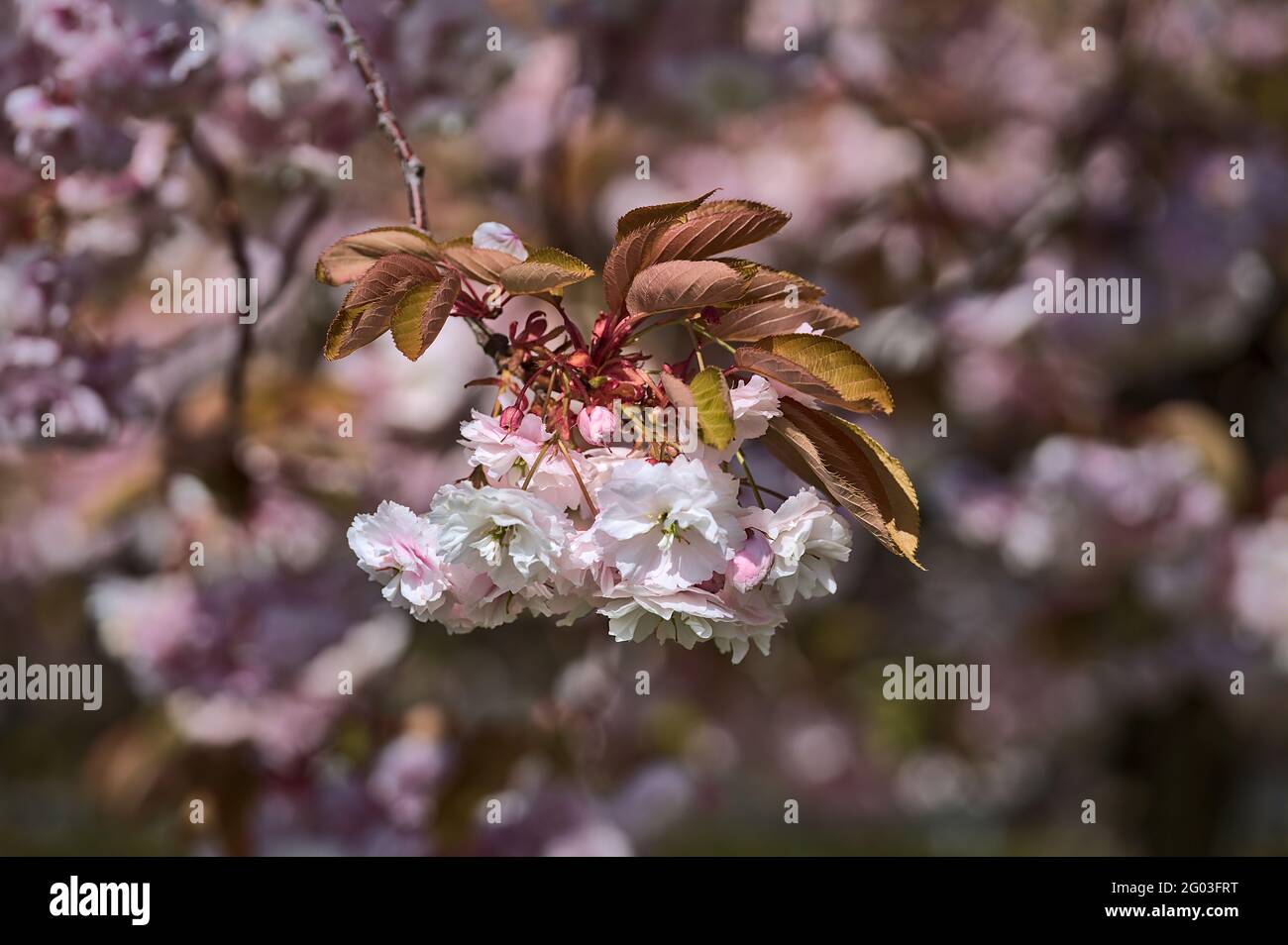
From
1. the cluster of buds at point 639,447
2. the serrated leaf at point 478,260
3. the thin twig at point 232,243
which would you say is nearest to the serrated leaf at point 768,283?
the cluster of buds at point 639,447

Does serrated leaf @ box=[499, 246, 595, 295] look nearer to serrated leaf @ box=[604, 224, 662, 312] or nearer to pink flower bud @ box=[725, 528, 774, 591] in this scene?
serrated leaf @ box=[604, 224, 662, 312]

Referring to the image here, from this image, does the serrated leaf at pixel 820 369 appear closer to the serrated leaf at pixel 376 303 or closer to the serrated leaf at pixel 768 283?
the serrated leaf at pixel 768 283

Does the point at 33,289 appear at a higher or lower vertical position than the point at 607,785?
higher

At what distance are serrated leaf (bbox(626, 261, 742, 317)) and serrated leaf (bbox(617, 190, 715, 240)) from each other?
0.02 meters

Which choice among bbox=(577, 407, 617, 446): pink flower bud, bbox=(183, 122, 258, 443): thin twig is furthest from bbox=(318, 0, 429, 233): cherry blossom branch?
bbox=(183, 122, 258, 443): thin twig

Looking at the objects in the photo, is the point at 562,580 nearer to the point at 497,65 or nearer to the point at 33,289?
the point at 497,65

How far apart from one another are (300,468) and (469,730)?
1.22ft

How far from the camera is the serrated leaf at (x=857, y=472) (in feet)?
1.69

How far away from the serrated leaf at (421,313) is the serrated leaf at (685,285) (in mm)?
90

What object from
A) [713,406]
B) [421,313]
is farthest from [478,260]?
[713,406]

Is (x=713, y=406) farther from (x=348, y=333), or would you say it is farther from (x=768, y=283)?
(x=348, y=333)

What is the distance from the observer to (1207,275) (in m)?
1.31

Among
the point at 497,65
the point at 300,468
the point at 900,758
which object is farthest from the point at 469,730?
the point at 497,65

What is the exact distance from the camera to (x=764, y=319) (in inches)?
20.6
